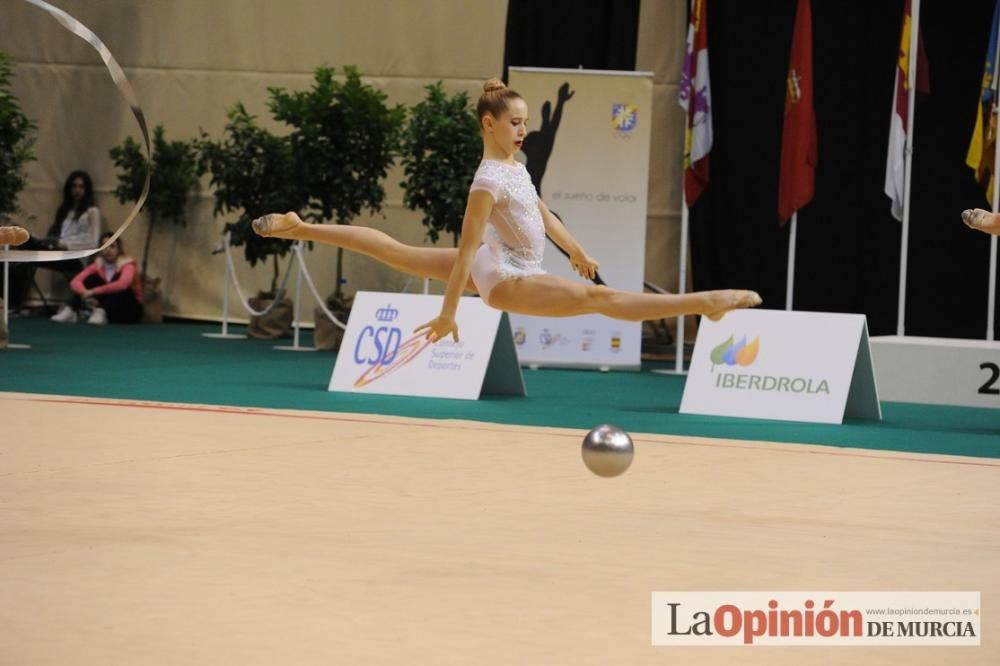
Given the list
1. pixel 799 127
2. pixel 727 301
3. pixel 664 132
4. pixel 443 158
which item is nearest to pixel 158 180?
pixel 443 158

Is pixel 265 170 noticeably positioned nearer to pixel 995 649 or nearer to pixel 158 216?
pixel 158 216

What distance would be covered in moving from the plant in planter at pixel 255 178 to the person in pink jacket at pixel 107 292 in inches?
77.4

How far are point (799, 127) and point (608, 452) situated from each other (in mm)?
6519

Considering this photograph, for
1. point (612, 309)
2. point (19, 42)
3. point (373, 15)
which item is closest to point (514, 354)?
point (612, 309)

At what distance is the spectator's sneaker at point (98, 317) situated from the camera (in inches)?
588

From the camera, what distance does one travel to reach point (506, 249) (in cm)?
573

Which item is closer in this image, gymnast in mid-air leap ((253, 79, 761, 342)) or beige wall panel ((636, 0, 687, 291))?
gymnast in mid-air leap ((253, 79, 761, 342))

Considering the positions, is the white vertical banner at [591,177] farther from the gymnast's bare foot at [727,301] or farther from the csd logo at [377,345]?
the gymnast's bare foot at [727,301]

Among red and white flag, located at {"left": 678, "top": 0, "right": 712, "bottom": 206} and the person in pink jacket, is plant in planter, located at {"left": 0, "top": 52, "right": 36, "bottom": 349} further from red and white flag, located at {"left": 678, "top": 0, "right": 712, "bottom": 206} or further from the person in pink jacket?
red and white flag, located at {"left": 678, "top": 0, "right": 712, "bottom": 206}

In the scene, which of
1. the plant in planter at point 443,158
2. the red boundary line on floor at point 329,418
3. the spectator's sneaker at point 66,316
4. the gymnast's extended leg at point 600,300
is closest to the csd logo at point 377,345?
the red boundary line on floor at point 329,418

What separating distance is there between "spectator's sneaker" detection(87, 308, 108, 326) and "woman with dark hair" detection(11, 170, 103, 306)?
60cm

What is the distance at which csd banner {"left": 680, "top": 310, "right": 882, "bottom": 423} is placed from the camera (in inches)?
354

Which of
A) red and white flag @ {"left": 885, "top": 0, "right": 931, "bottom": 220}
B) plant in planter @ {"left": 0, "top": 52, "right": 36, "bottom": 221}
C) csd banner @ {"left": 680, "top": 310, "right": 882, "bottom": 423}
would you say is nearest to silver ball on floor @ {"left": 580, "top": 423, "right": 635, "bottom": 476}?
csd banner @ {"left": 680, "top": 310, "right": 882, "bottom": 423}

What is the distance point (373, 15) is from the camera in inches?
596
